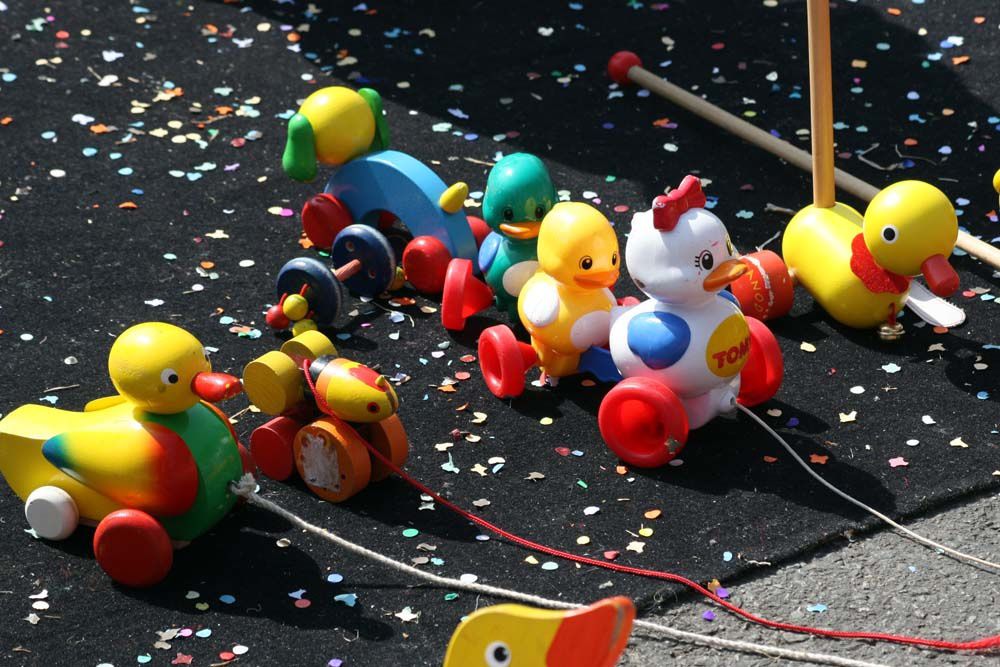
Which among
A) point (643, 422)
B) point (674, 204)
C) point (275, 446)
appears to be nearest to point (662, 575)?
point (643, 422)

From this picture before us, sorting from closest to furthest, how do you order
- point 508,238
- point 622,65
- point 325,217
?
point 508,238
point 325,217
point 622,65

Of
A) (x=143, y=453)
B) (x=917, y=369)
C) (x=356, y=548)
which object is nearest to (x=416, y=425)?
(x=356, y=548)

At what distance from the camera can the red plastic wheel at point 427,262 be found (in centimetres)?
376

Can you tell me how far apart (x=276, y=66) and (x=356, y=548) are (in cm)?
271

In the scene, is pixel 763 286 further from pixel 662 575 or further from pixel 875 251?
pixel 662 575

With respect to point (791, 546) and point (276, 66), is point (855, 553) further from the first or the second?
point (276, 66)

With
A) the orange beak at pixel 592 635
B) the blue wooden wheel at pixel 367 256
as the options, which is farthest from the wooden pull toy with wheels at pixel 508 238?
the orange beak at pixel 592 635

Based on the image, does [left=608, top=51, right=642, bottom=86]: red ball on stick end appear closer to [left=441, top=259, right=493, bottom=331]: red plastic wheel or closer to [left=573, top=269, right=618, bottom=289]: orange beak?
[left=441, top=259, right=493, bottom=331]: red plastic wheel

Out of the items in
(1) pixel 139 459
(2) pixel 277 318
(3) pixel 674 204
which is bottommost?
(2) pixel 277 318

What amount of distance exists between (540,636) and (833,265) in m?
1.78

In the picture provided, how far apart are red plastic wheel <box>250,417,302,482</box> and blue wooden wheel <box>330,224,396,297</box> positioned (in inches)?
30.2

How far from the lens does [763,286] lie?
3.55m

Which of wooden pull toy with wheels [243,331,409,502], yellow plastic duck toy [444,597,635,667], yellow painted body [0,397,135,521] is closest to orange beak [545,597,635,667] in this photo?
yellow plastic duck toy [444,597,635,667]

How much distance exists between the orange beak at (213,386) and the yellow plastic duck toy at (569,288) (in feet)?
2.73
